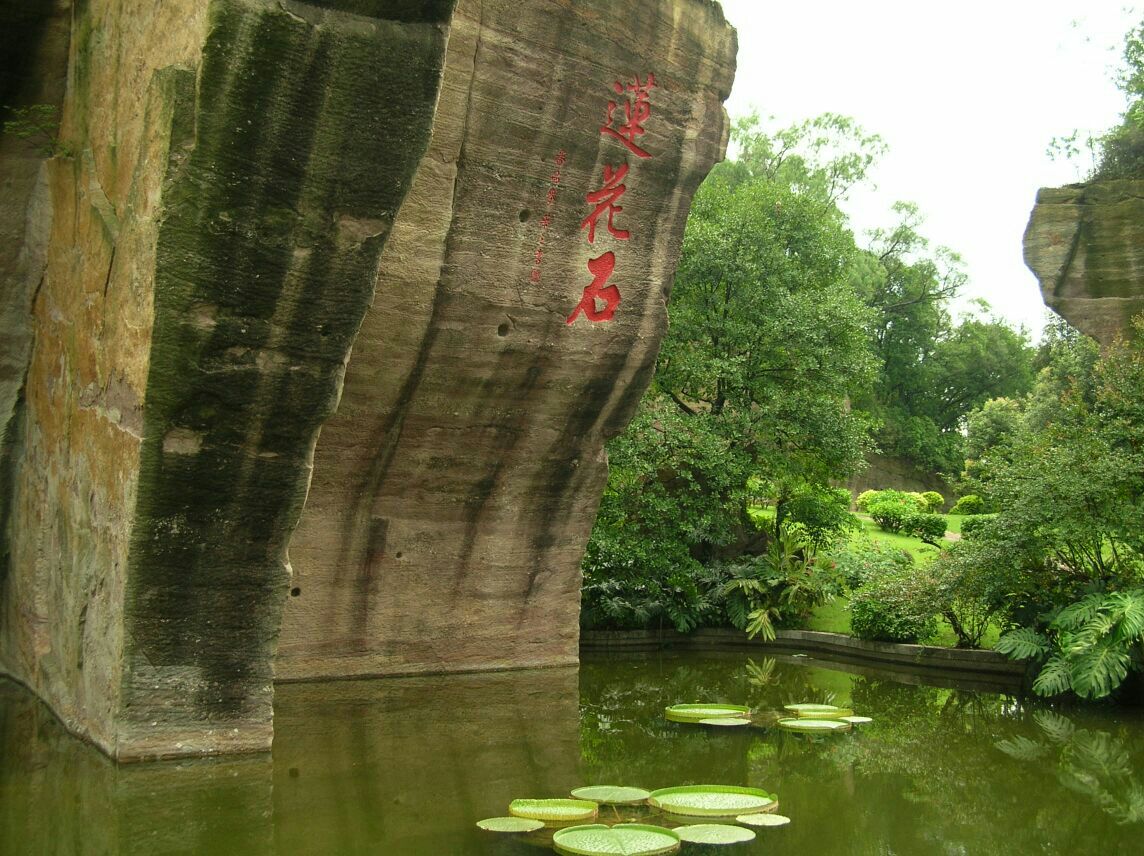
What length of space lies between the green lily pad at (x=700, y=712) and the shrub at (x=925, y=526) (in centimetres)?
998

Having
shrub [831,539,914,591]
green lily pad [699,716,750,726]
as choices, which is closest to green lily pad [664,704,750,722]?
green lily pad [699,716,750,726]

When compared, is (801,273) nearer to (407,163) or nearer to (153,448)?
(407,163)

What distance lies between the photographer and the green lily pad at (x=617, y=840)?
15.0 feet

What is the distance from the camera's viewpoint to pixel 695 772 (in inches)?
247

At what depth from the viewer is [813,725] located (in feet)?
24.0

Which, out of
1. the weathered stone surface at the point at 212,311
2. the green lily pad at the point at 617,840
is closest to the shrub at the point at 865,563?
the green lily pad at the point at 617,840

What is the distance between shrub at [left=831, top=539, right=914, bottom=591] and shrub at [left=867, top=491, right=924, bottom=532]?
21.2 ft

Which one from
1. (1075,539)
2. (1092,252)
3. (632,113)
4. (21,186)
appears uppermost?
(1092,252)

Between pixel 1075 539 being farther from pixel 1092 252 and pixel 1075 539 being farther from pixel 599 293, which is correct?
pixel 1092 252

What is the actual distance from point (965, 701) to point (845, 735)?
74.4 inches

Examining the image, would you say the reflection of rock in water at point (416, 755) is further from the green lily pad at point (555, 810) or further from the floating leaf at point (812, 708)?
the floating leaf at point (812, 708)

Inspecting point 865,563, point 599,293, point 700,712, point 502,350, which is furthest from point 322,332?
point 865,563

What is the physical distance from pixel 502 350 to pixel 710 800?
406 cm

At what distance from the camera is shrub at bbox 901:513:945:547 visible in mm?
17281
